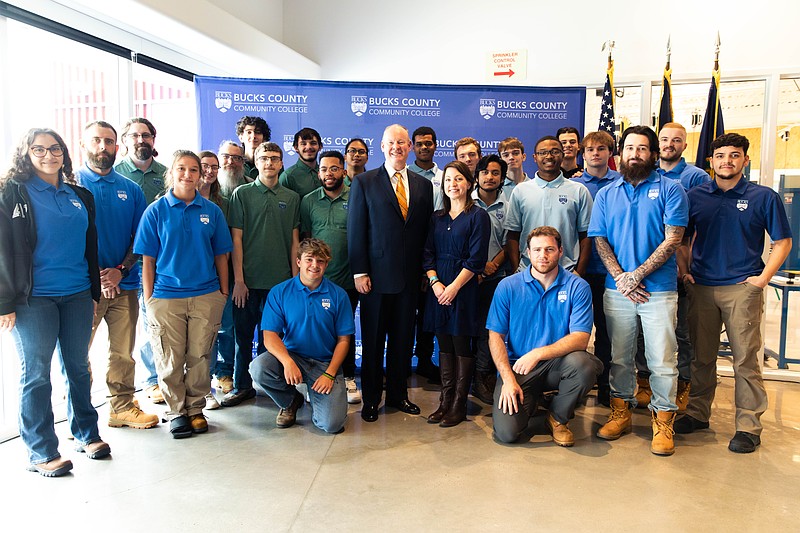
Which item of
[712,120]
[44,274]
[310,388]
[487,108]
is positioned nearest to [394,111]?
[487,108]

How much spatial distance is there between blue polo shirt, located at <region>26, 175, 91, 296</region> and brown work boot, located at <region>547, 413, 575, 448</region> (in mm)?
2787

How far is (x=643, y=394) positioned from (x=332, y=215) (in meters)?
2.58

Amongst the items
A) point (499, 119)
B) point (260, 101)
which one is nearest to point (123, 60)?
point (260, 101)

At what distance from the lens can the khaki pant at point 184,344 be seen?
3.46 metres

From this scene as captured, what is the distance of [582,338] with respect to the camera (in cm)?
339

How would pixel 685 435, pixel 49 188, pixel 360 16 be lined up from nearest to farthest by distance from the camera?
pixel 49 188 < pixel 685 435 < pixel 360 16

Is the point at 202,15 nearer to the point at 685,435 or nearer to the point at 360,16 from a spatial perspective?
the point at 360,16

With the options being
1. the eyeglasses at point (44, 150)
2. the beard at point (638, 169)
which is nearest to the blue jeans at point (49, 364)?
the eyeglasses at point (44, 150)

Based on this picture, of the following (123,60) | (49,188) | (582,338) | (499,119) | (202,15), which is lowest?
(582,338)

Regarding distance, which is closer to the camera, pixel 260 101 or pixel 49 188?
pixel 49 188

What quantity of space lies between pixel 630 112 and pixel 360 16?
3.35 m

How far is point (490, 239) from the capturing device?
4.08m

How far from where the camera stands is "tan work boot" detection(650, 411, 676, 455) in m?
3.34

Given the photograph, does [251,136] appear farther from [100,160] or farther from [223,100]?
[100,160]
